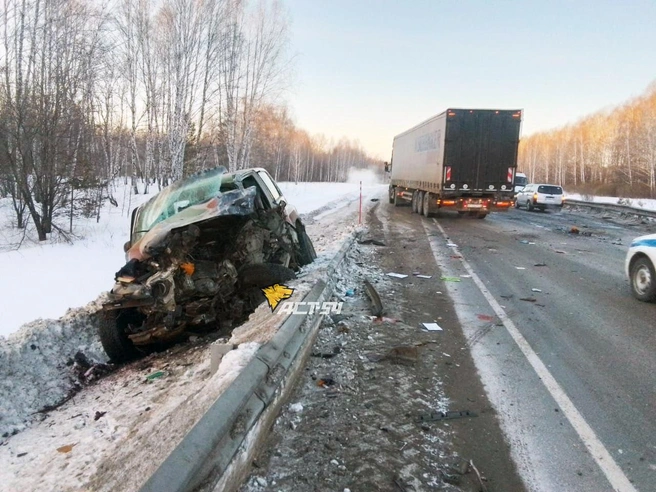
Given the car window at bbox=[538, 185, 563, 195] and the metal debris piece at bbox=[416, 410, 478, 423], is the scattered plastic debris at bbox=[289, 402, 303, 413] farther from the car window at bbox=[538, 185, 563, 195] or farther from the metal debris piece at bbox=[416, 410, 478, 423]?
the car window at bbox=[538, 185, 563, 195]

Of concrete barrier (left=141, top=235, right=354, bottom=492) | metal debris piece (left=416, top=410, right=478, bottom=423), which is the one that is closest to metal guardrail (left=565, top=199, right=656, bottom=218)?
metal debris piece (left=416, top=410, right=478, bottom=423)

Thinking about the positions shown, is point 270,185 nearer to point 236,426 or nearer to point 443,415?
point 443,415

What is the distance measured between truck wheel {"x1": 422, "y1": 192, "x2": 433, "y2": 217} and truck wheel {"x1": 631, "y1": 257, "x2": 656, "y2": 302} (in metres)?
12.0

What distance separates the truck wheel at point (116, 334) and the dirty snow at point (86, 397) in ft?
0.62

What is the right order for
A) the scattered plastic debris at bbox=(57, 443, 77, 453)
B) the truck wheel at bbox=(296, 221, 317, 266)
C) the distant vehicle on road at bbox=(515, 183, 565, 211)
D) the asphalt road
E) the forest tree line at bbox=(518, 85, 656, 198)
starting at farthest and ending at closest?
the forest tree line at bbox=(518, 85, 656, 198) < the distant vehicle on road at bbox=(515, 183, 565, 211) < the truck wheel at bbox=(296, 221, 317, 266) < the scattered plastic debris at bbox=(57, 443, 77, 453) < the asphalt road

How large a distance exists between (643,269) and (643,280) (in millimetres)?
175

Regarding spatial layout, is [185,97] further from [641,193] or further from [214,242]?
[641,193]

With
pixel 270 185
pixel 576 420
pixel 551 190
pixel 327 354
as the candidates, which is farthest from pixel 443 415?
pixel 551 190

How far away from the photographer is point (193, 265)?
15.7 ft

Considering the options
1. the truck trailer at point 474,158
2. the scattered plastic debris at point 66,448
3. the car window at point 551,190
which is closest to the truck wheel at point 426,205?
the truck trailer at point 474,158

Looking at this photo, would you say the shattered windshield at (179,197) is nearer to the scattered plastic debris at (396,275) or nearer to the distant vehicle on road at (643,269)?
the scattered plastic debris at (396,275)

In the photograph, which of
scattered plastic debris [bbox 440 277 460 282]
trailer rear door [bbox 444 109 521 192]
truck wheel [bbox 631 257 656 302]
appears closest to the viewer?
truck wheel [bbox 631 257 656 302]

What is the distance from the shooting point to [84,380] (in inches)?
173

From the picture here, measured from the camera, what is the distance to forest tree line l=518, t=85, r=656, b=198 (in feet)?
162
